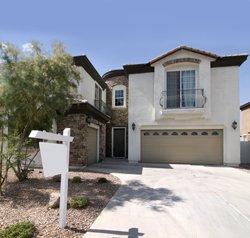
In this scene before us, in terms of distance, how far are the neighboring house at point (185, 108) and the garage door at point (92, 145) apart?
243cm

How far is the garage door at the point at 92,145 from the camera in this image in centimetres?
1469

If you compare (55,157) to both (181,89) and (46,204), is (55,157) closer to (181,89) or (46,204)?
(46,204)

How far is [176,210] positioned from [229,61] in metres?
12.3

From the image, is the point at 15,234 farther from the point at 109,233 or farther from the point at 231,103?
the point at 231,103

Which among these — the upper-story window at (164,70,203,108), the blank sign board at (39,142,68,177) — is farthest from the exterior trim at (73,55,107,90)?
the blank sign board at (39,142,68,177)

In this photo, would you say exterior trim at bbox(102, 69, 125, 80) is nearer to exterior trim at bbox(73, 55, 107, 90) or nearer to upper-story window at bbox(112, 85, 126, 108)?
upper-story window at bbox(112, 85, 126, 108)

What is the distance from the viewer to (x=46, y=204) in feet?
21.6

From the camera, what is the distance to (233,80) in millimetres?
15602

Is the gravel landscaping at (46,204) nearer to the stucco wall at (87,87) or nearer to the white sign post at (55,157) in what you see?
the white sign post at (55,157)

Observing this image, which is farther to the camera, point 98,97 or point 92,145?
point 98,97

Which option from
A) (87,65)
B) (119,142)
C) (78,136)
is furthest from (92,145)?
(119,142)

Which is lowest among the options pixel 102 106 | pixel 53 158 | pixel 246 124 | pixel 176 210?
pixel 176 210

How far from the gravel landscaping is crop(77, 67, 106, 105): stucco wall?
6296mm

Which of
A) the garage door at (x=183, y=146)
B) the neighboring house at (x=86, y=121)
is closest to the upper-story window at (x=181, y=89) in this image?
the garage door at (x=183, y=146)
